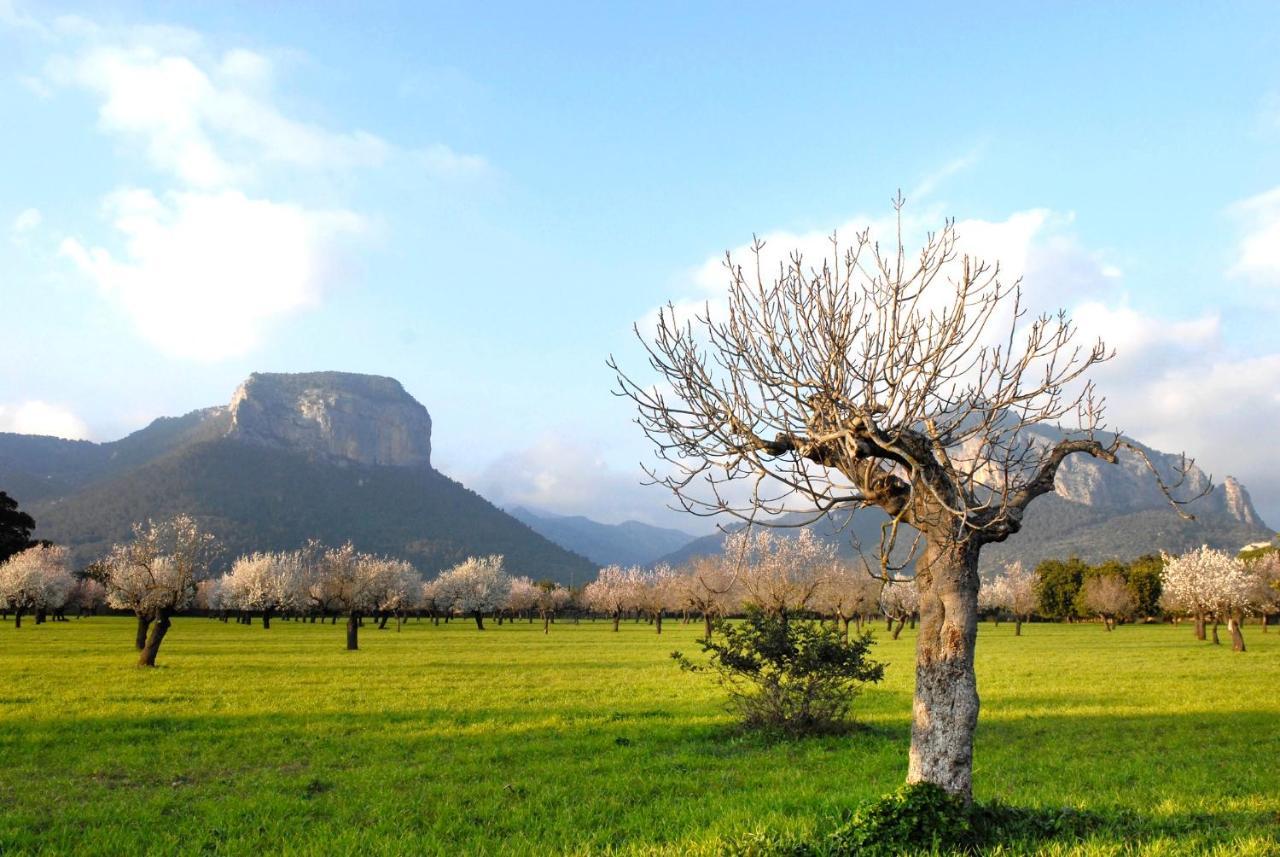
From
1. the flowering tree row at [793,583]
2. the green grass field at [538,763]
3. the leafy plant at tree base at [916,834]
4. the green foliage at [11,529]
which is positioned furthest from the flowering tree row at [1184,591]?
the green foliage at [11,529]

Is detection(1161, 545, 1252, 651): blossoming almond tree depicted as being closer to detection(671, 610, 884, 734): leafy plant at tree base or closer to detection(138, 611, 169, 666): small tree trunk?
detection(671, 610, 884, 734): leafy plant at tree base

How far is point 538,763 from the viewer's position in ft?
48.8

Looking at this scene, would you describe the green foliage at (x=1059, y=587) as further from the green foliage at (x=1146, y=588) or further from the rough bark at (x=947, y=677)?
the rough bark at (x=947, y=677)

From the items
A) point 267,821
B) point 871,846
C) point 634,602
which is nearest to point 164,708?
point 267,821

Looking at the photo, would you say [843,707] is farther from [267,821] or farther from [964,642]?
[267,821]

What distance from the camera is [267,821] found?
10562 millimetres

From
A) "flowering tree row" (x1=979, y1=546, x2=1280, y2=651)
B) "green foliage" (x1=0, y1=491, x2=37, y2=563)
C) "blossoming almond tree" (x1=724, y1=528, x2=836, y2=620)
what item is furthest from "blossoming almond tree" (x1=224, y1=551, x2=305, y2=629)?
"flowering tree row" (x1=979, y1=546, x2=1280, y2=651)

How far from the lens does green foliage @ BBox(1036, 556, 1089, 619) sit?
115m

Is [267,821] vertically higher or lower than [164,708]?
higher

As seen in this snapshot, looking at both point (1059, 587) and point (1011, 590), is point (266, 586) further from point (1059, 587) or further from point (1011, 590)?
point (1059, 587)

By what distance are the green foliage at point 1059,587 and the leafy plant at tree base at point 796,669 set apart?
114 m

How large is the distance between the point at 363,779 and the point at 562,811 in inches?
174

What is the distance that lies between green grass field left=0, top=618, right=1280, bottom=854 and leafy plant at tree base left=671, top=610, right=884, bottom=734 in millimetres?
895

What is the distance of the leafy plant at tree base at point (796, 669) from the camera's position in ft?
57.5
